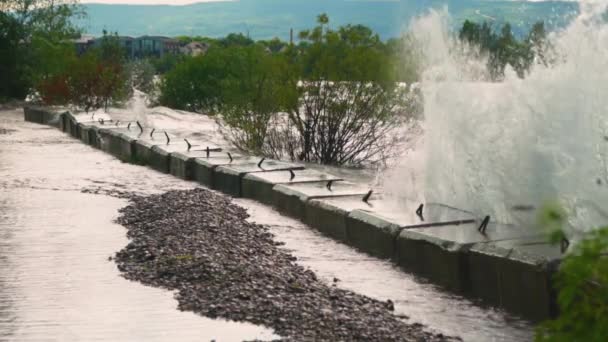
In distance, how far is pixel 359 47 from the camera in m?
14.3

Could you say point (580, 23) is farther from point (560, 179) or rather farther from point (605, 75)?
point (560, 179)

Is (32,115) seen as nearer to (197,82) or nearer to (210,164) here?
(197,82)

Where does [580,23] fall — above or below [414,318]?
above

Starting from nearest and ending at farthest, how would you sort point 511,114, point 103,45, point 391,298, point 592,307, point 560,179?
point 592,307 < point 391,298 < point 560,179 < point 511,114 < point 103,45

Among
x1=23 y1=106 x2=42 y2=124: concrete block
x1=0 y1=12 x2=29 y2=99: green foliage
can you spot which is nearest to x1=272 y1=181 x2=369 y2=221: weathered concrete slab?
x1=23 y1=106 x2=42 y2=124: concrete block

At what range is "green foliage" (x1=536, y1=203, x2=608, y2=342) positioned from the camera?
8.98 feet

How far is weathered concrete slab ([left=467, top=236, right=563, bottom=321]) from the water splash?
627 mm

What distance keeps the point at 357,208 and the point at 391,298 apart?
1.96 m

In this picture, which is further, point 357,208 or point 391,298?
point 357,208

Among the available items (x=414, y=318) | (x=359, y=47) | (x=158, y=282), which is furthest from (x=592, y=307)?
(x=359, y=47)

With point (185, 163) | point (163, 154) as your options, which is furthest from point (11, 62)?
point (185, 163)

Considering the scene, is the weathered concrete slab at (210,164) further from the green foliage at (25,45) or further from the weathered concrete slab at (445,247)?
the green foliage at (25,45)

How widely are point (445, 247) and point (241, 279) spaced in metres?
1.27

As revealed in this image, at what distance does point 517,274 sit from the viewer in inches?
224
